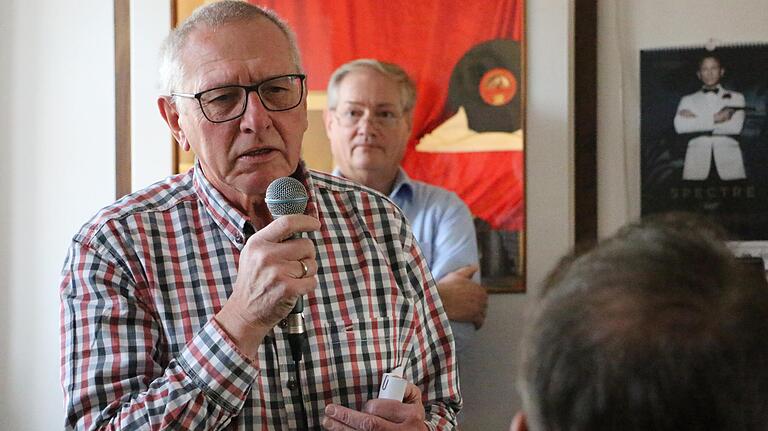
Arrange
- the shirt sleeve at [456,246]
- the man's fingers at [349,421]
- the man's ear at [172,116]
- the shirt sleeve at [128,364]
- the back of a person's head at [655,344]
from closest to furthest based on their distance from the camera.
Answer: the back of a person's head at [655,344] < the shirt sleeve at [128,364] < the man's fingers at [349,421] < the man's ear at [172,116] < the shirt sleeve at [456,246]

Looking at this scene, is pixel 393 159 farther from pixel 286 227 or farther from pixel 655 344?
pixel 655 344

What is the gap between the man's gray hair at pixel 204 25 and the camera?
169 cm

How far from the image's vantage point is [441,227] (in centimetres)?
301

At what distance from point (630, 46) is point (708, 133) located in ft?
1.36

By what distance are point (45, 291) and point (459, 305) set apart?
1292mm

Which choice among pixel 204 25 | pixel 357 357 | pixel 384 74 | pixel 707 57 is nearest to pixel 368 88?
pixel 384 74

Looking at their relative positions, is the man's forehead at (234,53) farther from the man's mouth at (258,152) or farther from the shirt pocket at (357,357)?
the shirt pocket at (357,357)

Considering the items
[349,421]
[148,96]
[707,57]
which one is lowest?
[349,421]

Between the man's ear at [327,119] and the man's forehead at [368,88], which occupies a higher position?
the man's forehead at [368,88]

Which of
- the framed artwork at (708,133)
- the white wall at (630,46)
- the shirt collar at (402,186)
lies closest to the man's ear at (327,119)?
the shirt collar at (402,186)

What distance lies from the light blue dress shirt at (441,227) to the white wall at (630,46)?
54cm

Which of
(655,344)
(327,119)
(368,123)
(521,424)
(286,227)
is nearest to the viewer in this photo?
(655,344)

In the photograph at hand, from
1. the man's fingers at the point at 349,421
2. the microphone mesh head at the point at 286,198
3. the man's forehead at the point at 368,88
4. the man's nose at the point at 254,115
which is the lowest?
the man's fingers at the point at 349,421

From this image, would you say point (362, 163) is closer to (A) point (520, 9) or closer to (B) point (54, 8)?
(A) point (520, 9)
